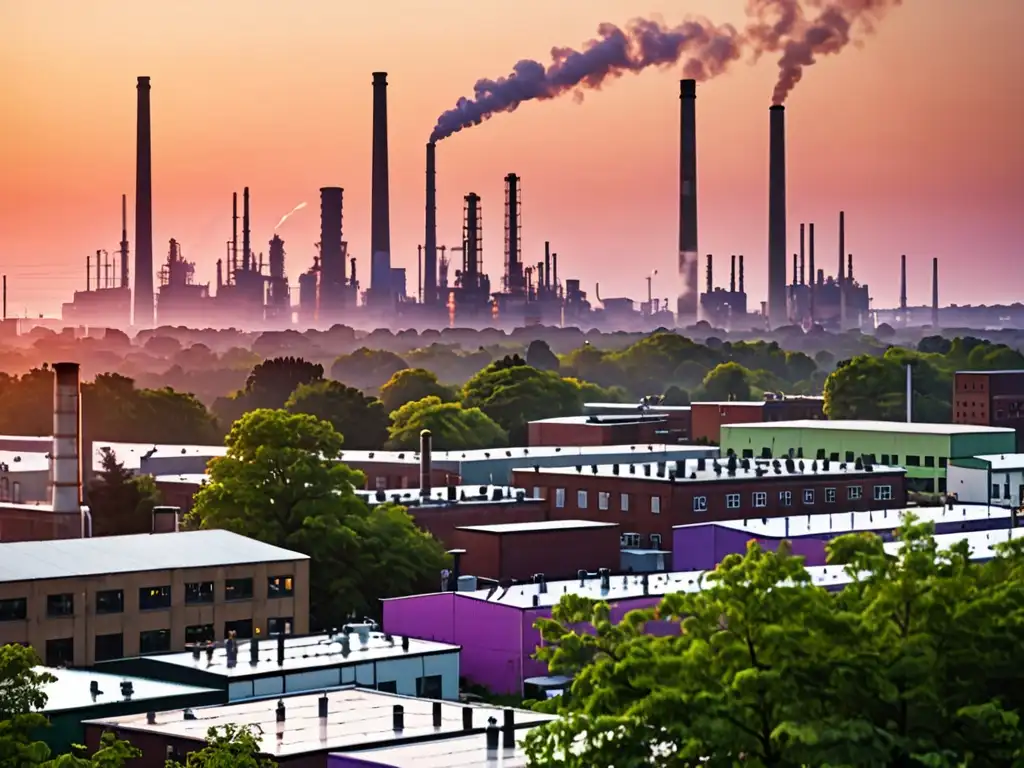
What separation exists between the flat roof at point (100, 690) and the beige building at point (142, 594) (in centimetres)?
431

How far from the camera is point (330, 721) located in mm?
29047

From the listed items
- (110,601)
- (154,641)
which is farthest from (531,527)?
(110,601)

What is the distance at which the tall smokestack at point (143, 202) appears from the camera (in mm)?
142000

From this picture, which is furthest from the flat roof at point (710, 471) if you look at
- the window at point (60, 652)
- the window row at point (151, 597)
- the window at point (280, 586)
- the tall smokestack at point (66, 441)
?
the window at point (60, 652)

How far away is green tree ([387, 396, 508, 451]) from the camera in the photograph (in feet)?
276

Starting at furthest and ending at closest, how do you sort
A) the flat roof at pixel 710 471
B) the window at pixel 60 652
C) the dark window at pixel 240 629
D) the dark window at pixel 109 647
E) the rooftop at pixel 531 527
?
the flat roof at pixel 710 471 → the rooftop at pixel 531 527 → the dark window at pixel 240 629 → the dark window at pixel 109 647 → the window at pixel 60 652

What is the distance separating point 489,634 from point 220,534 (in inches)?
263

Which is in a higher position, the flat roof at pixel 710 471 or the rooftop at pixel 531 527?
the flat roof at pixel 710 471

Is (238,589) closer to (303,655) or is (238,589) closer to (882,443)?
(303,655)

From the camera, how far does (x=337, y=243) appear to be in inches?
6417

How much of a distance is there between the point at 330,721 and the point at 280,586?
45.8 ft

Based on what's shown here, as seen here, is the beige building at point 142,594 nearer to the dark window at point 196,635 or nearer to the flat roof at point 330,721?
the dark window at point 196,635

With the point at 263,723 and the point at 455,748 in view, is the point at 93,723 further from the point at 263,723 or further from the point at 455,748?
the point at 455,748

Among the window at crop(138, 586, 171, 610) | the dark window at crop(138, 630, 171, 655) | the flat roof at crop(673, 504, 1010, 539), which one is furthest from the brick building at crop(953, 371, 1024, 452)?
the dark window at crop(138, 630, 171, 655)
